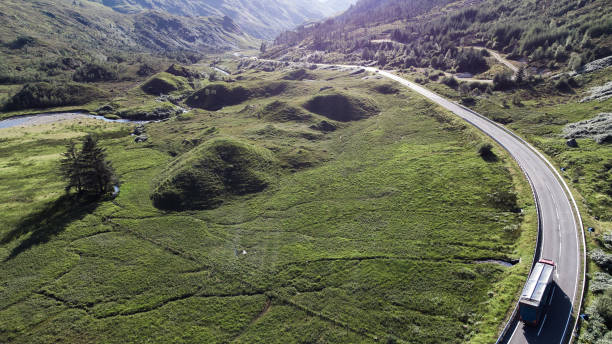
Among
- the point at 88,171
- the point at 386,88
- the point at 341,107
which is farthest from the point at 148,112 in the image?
the point at 386,88

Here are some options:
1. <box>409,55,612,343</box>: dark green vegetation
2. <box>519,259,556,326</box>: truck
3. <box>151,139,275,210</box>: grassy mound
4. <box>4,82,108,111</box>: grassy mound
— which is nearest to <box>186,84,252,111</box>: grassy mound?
<box>4,82,108,111</box>: grassy mound

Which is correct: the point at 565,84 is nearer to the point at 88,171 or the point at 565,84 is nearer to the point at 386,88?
the point at 386,88

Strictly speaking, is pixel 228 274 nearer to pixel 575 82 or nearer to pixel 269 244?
pixel 269 244

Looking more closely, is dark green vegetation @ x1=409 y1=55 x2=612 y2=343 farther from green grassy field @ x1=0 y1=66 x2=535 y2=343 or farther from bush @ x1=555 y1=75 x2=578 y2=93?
green grassy field @ x1=0 y1=66 x2=535 y2=343

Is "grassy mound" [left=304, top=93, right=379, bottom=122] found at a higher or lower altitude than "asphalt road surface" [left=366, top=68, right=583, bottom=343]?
higher

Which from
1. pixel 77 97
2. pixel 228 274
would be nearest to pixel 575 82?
pixel 228 274

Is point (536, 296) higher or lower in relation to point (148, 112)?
lower
